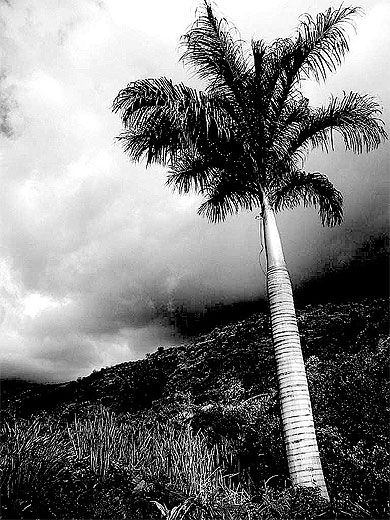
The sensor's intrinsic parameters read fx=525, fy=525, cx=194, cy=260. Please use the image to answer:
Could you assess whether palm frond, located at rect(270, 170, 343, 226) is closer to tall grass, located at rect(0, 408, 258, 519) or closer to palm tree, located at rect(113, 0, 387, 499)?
palm tree, located at rect(113, 0, 387, 499)

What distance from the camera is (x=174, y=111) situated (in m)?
9.75

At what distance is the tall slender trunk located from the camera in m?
8.20

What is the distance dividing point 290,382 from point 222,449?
115 inches

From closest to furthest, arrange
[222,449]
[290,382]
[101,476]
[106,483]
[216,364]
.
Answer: [106,483], [101,476], [290,382], [222,449], [216,364]

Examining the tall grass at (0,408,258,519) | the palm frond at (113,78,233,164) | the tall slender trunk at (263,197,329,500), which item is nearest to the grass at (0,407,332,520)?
the tall grass at (0,408,258,519)

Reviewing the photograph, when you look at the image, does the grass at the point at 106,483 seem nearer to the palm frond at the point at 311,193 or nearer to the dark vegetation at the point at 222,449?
the dark vegetation at the point at 222,449

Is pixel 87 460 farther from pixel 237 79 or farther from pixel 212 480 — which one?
pixel 237 79

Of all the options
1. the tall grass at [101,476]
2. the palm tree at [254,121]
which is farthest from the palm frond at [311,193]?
the tall grass at [101,476]

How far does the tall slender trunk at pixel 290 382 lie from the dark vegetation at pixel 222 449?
1.53ft

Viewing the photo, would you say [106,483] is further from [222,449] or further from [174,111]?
[174,111]

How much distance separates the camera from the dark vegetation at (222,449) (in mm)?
6855

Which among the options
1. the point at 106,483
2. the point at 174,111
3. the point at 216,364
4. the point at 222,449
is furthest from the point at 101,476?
the point at 216,364

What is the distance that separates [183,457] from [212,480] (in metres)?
0.71

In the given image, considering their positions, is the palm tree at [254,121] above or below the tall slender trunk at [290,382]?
above
